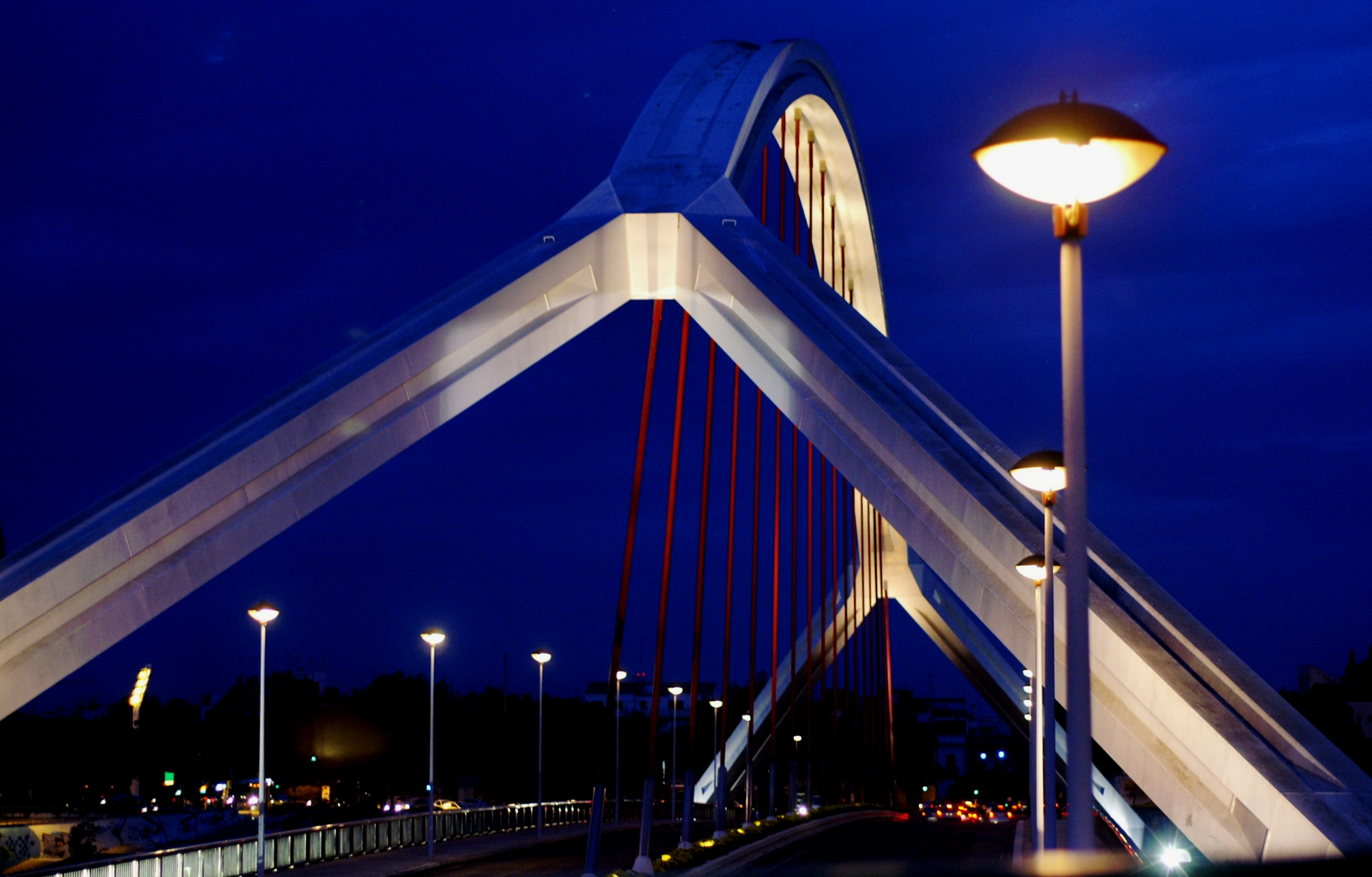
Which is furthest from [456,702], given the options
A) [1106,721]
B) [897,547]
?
[1106,721]

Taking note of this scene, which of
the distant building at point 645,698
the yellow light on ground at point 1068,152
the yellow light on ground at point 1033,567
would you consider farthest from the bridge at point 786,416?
the distant building at point 645,698

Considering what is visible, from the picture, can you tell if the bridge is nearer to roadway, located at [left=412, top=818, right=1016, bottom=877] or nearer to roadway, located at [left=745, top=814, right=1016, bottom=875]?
roadway, located at [left=412, top=818, right=1016, bottom=877]

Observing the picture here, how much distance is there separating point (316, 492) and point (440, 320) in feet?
9.40

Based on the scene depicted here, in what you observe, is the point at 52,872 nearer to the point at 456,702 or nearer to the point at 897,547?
the point at 897,547

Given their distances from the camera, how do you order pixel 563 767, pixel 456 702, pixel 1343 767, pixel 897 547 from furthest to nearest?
pixel 456 702
pixel 563 767
pixel 897 547
pixel 1343 767

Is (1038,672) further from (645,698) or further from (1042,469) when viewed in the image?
(645,698)

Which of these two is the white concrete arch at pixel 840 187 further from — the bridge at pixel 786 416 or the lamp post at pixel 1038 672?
the lamp post at pixel 1038 672

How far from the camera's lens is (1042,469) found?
1543 centimetres

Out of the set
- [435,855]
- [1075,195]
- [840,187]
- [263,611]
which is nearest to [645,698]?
[840,187]

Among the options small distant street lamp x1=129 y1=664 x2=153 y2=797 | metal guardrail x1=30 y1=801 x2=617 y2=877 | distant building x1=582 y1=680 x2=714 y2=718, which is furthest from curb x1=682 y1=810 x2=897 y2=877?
distant building x1=582 y1=680 x2=714 y2=718

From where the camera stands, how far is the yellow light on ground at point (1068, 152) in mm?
6840

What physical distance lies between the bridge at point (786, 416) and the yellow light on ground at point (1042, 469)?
4.38 feet

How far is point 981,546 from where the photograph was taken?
19.4 meters

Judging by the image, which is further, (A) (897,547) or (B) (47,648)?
(A) (897,547)
